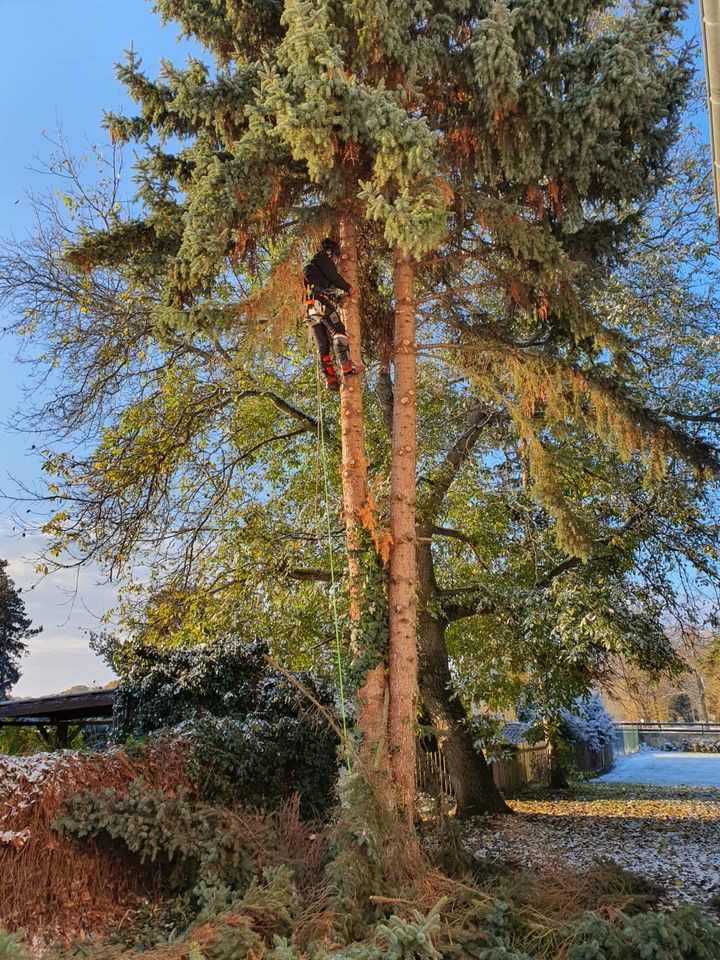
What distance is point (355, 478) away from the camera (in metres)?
8.27

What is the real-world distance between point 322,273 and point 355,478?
221 centimetres

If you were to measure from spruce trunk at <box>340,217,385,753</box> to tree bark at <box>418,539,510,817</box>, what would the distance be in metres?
4.69

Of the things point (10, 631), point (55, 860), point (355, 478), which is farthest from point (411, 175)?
point (10, 631)

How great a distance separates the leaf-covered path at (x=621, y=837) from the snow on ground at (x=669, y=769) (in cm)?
486

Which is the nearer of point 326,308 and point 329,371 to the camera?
point 326,308

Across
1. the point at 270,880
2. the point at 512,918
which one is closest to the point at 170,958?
the point at 270,880

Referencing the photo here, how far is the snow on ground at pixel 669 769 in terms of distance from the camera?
21.7 metres

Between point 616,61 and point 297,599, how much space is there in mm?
9220

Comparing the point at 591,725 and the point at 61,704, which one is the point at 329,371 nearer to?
the point at 61,704

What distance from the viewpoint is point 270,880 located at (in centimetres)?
615

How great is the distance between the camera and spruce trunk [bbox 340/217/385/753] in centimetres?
768

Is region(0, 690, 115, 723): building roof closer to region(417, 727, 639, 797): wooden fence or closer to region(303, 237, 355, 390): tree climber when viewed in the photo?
region(417, 727, 639, 797): wooden fence

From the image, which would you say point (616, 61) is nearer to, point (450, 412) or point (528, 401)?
point (528, 401)

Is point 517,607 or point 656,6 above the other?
point 656,6
